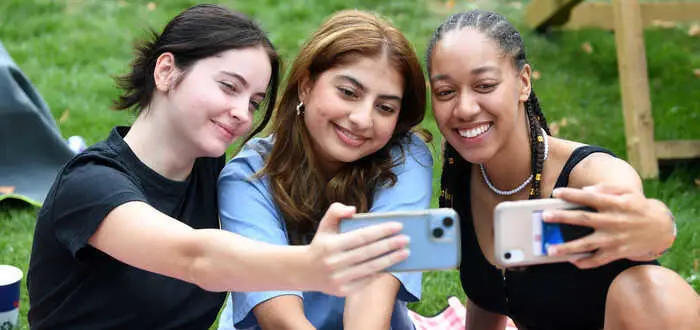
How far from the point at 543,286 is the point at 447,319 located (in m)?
1.00

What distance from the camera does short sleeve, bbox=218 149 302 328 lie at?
2.73 meters

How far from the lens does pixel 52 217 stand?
247 centimetres

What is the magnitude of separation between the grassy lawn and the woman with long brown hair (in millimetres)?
1760

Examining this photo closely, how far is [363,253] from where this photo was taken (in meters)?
1.90

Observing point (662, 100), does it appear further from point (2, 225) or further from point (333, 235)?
point (333, 235)

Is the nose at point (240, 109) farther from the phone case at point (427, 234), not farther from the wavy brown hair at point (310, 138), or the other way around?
the phone case at point (427, 234)

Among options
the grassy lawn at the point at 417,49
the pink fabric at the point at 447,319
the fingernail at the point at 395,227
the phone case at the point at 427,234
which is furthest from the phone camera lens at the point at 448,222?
the grassy lawn at the point at 417,49

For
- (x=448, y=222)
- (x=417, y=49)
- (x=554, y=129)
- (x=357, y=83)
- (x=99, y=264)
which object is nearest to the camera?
(x=448, y=222)

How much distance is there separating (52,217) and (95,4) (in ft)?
17.1

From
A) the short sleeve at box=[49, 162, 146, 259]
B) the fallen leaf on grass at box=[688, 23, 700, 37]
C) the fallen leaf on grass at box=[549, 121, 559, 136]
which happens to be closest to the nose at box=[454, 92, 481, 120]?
the short sleeve at box=[49, 162, 146, 259]

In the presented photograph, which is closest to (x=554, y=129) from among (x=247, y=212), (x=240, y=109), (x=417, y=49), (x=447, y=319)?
(x=417, y=49)

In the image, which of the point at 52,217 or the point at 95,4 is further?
the point at 95,4

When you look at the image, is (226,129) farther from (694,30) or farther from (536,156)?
(694,30)

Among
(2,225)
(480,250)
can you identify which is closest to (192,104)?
(480,250)
